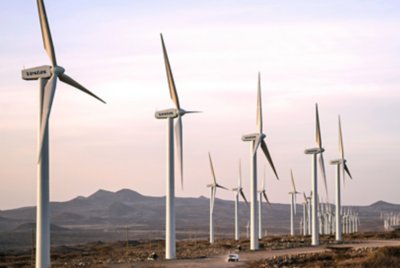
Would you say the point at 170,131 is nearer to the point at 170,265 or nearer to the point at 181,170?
the point at 181,170

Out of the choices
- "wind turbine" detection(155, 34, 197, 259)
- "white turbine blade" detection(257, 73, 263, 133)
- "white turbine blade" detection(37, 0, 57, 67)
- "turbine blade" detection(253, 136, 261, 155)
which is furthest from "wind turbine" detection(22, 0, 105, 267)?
"white turbine blade" detection(257, 73, 263, 133)

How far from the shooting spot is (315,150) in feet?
306

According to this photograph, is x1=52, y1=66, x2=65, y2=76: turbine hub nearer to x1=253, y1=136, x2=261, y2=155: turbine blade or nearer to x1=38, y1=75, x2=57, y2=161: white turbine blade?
x1=38, y1=75, x2=57, y2=161: white turbine blade

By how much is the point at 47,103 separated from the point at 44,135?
7.49 ft

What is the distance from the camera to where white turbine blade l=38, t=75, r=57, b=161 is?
4656 cm

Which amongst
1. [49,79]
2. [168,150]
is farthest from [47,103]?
[168,150]

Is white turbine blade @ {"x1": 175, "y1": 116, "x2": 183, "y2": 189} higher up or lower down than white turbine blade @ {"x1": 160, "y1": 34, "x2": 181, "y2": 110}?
lower down

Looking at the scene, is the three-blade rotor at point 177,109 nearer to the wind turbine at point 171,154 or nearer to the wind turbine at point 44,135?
the wind turbine at point 171,154

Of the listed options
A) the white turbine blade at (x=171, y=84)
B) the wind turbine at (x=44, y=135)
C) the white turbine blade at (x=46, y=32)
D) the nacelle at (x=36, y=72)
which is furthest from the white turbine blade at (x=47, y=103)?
the white turbine blade at (x=171, y=84)

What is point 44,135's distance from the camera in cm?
4678

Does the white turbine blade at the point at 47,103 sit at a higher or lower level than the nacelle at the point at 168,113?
lower

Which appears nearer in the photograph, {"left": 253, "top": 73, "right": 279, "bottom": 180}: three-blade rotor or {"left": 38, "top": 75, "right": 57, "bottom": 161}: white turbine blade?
{"left": 38, "top": 75, "right": 57, "bottom": 161}: white turbine blade

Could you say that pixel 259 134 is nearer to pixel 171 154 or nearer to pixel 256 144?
pixel 256 144

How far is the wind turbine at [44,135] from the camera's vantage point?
46781 millimetres
